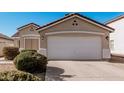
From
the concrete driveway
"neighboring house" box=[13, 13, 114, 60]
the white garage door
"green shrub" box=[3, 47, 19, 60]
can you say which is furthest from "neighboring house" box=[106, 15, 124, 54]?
"green shrub" box=[3, 47, 19, 60]

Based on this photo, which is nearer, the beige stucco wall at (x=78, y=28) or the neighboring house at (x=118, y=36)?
the beige stucco wall at (x=78, y=28)

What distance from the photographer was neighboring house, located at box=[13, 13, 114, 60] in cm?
1895

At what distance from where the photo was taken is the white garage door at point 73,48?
18969 mm

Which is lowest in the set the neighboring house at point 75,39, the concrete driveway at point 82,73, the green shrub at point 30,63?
the concrete driveway at point 82,73

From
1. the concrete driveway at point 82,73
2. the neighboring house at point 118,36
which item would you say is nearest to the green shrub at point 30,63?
the concrete driveway at point 82,73

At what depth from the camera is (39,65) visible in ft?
39.5

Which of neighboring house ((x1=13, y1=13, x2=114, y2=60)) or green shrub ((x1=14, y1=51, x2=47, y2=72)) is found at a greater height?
neighboring house ((x1=13, y1=13, x2=114, y2=60))

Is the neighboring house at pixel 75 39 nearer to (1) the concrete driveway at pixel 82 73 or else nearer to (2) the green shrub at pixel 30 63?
(1) the concrete driveway at pixel 82 73

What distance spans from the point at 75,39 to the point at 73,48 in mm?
925

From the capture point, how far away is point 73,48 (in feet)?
62.4

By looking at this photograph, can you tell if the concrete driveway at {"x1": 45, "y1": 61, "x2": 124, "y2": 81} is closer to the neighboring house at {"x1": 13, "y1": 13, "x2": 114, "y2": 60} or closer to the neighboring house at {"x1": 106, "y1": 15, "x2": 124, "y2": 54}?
the neighboring house at {"x1": 13, "y1": 13, "x2": 114, "y2": 60}

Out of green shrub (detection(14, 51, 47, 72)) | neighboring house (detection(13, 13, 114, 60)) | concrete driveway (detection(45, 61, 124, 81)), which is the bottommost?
concrete driveway (detection(45, 61, 124, 81))
